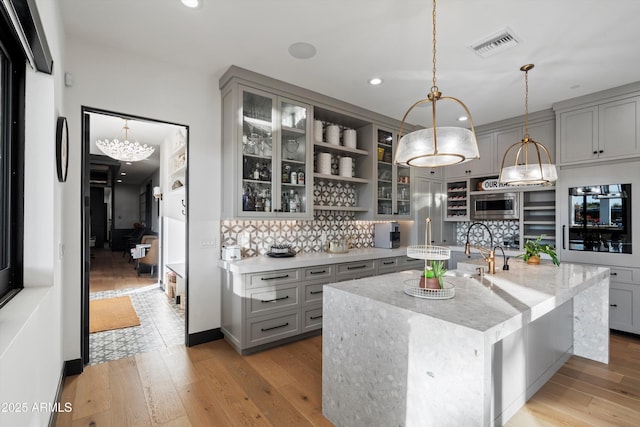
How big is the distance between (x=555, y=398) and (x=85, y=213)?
403 centimetres

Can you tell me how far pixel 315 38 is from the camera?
260 cm

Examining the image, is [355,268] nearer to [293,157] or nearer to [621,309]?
[293,157]

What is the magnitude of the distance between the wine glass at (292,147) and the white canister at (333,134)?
0.56 meters

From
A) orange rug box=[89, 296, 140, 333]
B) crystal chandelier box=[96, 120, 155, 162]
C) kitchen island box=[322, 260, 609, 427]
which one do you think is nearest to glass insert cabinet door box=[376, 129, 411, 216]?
kitchen island box=[322, 260, 609, 427]

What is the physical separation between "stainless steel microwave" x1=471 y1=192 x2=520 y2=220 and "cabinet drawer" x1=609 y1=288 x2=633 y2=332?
1.40m

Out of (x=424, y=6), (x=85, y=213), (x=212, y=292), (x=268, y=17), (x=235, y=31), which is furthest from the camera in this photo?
(x=212, y=292)

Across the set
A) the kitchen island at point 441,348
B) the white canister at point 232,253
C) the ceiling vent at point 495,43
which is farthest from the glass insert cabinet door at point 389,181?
the kitchen island at point 441,348

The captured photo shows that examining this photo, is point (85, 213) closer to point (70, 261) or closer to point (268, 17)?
point (70, 261)

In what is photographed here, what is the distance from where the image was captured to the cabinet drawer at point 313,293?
3381 mm

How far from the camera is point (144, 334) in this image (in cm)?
352

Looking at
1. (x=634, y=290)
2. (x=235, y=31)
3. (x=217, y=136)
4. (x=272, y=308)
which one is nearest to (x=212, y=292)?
(x=272, y=308)

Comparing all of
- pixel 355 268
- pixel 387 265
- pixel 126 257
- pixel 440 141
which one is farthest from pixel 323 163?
pixel 126 257

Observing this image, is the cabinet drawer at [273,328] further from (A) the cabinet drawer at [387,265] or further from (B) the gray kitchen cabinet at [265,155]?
(A) the cabinet drawer at [387,265]

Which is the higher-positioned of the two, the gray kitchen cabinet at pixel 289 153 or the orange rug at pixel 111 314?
the gray kitchen cabinet at pixel 289 153
